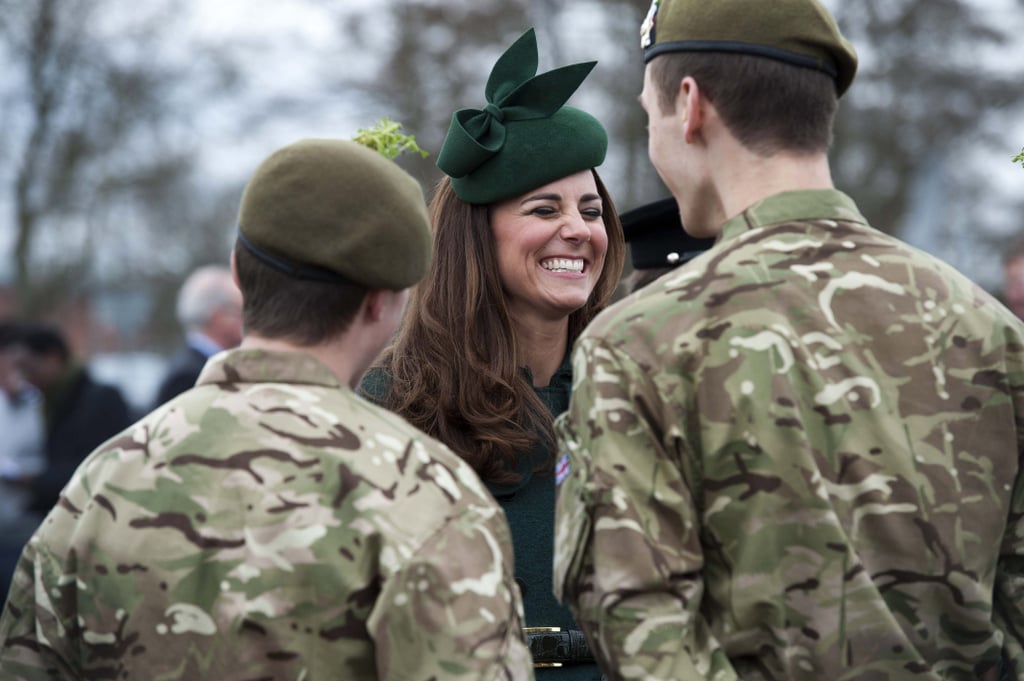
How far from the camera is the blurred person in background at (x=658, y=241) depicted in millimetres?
4711

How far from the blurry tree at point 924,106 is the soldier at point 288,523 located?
1656 cm

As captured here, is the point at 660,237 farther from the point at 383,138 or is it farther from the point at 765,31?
the point at 765,31

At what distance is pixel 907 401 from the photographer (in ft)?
8.34

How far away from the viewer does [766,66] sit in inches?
103

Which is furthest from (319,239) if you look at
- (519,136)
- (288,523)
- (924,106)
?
(924,106)

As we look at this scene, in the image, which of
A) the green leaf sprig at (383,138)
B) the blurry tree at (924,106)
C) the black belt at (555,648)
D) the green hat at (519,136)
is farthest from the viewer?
the blurry tree at (924,106)

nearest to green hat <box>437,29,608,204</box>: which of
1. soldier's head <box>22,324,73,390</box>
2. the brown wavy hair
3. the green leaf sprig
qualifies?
the brown wavy hair

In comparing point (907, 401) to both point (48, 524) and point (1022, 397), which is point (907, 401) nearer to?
point (1022, 397)

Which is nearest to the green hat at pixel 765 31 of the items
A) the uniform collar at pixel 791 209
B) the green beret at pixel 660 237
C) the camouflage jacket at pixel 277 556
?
the uniform collar at pixel 791 209

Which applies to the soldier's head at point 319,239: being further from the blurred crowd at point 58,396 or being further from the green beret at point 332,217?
the blurred crowd at point 58,396

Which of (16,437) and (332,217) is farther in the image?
(16,437)

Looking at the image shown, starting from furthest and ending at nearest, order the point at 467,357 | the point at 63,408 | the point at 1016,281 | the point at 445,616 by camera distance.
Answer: the point at 63,408, the point at 1016,281, the point at 467,357, the point at 445,616

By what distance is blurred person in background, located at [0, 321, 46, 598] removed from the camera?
6.78 metres

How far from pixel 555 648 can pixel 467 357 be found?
0.82 meters
